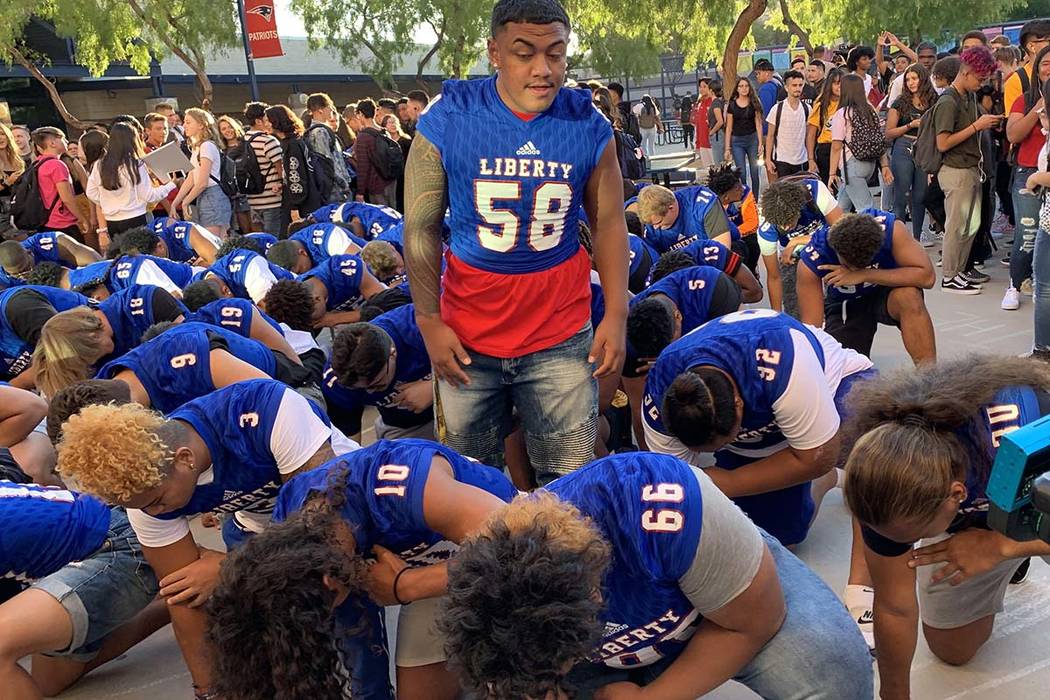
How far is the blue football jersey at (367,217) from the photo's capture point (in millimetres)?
6773

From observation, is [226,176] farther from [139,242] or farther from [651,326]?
[651,326]

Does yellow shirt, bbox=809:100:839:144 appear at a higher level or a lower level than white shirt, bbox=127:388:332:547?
higher

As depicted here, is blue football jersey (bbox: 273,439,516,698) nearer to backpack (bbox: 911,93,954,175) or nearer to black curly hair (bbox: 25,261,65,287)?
black curly hair (bbox: 25,261,65,287)

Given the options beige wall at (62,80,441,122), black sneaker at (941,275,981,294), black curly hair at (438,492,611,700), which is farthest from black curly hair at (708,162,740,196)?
beige wall at (62,80,441,122)

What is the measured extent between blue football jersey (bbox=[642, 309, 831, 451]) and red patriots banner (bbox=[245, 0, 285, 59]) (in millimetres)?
14737

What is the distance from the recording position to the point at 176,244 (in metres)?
6.82

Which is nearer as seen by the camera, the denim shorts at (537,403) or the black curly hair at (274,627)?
the black curly hair at (274,627)

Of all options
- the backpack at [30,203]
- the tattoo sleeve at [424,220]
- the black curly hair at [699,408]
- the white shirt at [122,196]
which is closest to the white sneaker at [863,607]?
the black curly hair at [699,408]

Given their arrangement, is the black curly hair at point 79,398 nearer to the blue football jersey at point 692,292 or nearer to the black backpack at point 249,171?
the blue football jersey at point 692,292

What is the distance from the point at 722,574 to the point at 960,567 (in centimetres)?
72

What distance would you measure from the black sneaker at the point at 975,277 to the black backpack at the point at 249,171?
17.3ft

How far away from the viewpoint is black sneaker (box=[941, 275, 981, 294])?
6.16 metres

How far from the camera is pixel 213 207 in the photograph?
320 inches

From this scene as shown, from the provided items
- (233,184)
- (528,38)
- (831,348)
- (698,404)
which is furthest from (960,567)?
(233,184)
